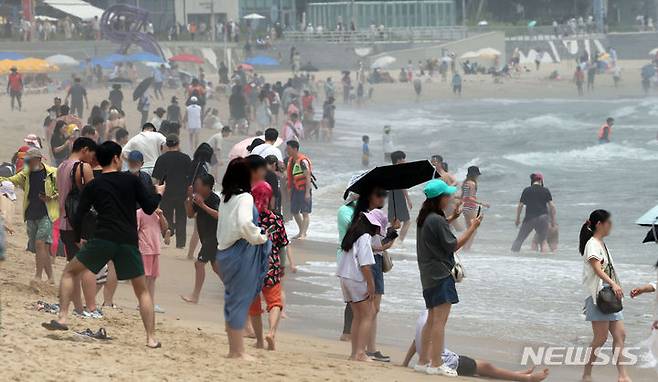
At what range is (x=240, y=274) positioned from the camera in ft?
29.2

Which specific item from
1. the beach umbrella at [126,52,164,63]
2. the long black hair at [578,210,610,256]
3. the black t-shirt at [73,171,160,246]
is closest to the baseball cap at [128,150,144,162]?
the black t-shirt at [73,171,160,246]

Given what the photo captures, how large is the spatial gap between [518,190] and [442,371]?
2022 cm

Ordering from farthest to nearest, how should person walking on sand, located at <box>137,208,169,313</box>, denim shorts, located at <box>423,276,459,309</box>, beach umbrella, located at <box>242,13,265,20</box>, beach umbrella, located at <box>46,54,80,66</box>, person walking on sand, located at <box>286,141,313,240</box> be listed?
beach umbrella, located at <box>242,13,265,20</box> < beach umbrella, located at <box>46,54,80,66</box> < person walking on sand, located at <box>286,141,313,240</box> < person walking on sand, located at <box>137,208,169,313</box> < denim shorts, located at <box>423,276,459,309</box>

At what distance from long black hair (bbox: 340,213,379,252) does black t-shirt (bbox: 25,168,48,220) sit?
3.34 metres

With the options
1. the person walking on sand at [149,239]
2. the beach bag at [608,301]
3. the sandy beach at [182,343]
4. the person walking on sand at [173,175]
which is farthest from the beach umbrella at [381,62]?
the beach bag at [608,301]

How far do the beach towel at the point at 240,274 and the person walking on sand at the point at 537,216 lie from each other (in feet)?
31.5

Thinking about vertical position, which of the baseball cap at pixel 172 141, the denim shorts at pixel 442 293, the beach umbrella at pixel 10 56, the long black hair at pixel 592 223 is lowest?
the denim shorts at pixel 442 293

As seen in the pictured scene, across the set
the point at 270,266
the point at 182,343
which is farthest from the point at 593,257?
the point at 182,343

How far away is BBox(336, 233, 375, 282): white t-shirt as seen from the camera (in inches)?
374

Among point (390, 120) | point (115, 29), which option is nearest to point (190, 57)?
point (115, 29)

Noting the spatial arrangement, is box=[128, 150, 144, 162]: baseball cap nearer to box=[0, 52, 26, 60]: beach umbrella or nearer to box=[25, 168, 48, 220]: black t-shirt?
box=[25, 168, 48, 220]: black t-shirt

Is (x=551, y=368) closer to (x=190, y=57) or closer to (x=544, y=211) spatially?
(x=544, y=211)

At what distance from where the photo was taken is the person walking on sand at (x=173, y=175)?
1373 cm

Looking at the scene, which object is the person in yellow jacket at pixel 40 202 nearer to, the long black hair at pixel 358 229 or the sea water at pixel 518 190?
the sea water at pixel 518 190
